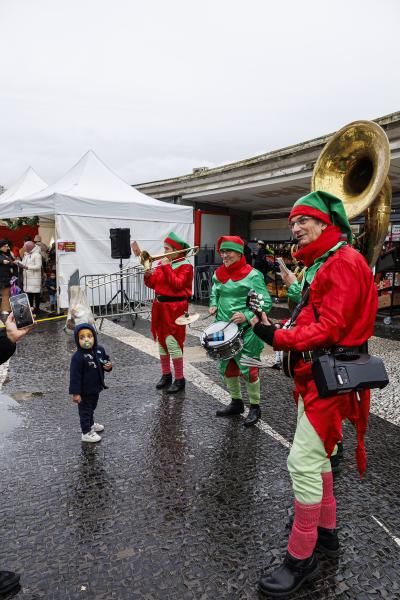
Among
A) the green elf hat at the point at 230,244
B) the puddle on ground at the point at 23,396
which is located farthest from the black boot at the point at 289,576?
the puddle on ground at the point at 23,396

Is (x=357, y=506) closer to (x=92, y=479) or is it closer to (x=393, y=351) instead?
(x=92, y=479)

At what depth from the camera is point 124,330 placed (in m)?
8.82

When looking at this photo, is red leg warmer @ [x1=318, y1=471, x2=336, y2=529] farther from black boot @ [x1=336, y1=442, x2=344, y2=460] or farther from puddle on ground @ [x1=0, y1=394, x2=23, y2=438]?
puddle on ground @ [x1=0, y1=394, x2=23, y2=438]

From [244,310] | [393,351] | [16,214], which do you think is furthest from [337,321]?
[16,214]

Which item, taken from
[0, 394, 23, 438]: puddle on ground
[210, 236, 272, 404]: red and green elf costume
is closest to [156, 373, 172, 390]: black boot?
[210, 236, 272, 404]: red and green elf costume

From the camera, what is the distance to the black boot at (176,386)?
4931 millimetres

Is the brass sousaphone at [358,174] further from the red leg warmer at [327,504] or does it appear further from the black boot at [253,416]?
the red leg warmer at [327,504]

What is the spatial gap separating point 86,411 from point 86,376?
0.32m

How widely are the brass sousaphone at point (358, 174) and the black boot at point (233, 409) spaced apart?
46.6 inches

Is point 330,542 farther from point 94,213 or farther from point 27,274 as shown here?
point 27,274

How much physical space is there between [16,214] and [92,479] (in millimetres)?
8757

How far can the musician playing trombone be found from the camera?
4824 mm

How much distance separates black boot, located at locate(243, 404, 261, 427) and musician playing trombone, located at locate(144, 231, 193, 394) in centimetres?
117

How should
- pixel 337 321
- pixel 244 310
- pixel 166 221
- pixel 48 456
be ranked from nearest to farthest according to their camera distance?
pixel 337 321 < pixel 48 456 < pixel 244 310 < pixel 166 221
